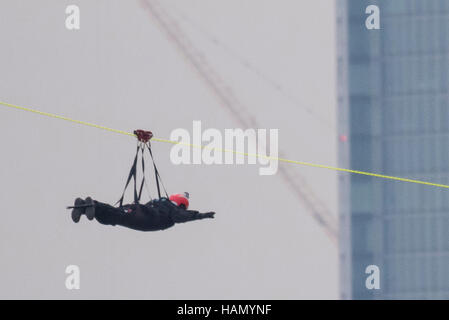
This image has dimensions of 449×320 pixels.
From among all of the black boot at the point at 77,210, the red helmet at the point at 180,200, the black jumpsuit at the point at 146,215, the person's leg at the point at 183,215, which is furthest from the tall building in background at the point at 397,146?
the black boot at the point at 77,210

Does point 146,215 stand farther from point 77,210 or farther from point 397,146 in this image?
point 397,146

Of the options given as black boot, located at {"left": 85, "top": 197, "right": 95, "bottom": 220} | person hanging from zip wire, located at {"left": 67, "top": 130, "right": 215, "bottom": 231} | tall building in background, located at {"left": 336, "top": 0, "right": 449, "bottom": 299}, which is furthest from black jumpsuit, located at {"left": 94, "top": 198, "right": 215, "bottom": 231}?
tall building in background, located at {"left": 336, "top": 0, "right": 449, "bottom": 299}

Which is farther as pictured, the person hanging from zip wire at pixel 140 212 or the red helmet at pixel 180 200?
the red helmet at pixel 180 200

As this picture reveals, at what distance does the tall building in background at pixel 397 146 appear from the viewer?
596 feet

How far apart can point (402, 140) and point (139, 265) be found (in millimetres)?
38236

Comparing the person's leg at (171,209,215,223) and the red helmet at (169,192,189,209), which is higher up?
the red helmet at (169,192,189,209)

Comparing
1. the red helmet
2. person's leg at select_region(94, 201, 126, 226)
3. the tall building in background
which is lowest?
person's leg at select_region(94, 201, 126, 226)

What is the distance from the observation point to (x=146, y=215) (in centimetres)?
4838

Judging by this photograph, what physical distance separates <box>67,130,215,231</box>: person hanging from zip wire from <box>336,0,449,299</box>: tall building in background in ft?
429

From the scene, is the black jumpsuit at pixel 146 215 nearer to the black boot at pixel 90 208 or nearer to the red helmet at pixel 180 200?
the black boot at pixel 90 208

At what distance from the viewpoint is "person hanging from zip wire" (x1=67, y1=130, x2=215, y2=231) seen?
46.8m

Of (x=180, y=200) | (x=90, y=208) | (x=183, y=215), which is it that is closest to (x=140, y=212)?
(x=183, y=215)

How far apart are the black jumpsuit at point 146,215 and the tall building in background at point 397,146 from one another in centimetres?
13079

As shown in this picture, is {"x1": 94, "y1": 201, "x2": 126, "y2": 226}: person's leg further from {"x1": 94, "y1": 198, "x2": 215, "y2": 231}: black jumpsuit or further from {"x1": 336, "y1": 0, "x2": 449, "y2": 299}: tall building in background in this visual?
{"x1": 336, "y1": 0, "x2": 449, "y2": 299}: tall building in background
